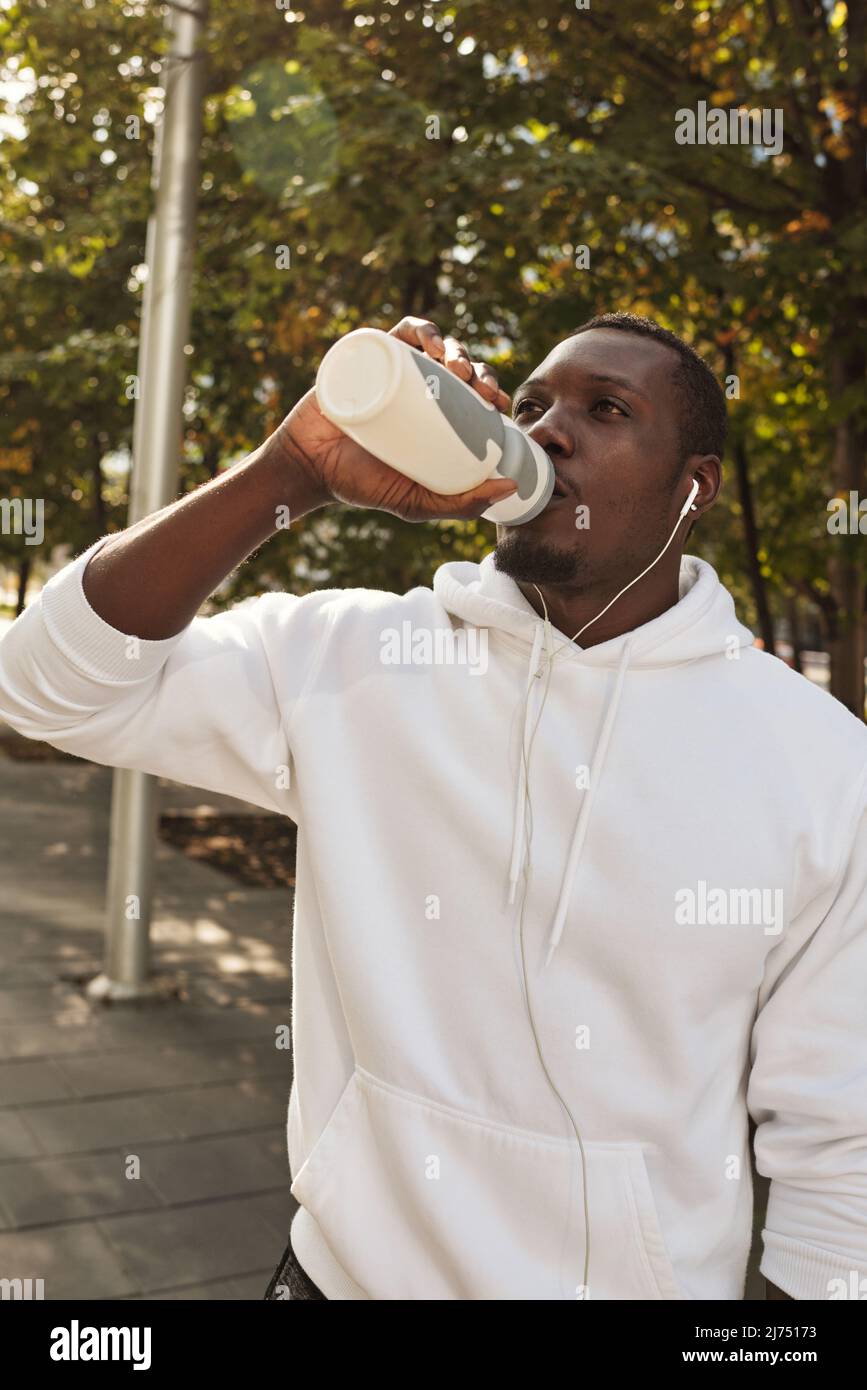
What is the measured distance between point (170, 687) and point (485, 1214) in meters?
0.85

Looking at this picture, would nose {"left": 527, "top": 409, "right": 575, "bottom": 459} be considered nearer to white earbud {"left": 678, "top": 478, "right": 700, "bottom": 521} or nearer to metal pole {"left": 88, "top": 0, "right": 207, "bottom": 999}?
white earbud {"left": 678, "top": 478, "right": 700, "bottom": 521}

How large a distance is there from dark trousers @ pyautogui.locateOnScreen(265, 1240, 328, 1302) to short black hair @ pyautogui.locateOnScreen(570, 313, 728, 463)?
4.47 ft

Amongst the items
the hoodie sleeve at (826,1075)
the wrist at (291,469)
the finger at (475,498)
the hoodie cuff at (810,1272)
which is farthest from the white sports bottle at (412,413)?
the hoodie cuff at (810,1272)

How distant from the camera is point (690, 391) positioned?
2.09 m

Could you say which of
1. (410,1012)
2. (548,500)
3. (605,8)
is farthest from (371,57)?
(410,1012)

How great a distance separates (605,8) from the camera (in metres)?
6.50

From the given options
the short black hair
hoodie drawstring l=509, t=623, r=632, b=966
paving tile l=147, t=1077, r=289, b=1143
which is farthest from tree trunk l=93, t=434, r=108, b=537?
hoodie drawstring l=509, t=623, r=632, b=966

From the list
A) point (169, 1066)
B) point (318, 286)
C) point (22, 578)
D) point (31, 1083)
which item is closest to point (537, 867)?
point (31, 1083)

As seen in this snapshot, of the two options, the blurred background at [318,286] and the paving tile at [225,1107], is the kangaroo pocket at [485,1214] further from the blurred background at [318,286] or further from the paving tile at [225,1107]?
the paving tile at [225,1107]

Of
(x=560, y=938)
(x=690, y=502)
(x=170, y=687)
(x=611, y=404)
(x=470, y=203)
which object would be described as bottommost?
(x=560, y=938)

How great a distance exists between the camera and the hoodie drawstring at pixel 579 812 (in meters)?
1.82

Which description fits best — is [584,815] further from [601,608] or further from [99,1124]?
[99,1124]

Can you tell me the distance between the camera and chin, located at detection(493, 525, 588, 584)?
6.21 ft
